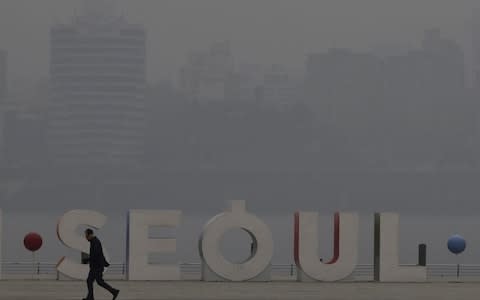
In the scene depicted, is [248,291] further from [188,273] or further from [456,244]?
[188,273]

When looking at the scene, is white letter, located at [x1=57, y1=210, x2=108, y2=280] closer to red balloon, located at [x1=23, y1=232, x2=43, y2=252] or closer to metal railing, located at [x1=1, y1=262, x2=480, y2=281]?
metal railing, located at [x1=1, y1=262, x2=480, y2=281]

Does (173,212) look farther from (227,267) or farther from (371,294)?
(371,294)

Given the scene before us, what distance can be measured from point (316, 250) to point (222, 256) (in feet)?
8.32

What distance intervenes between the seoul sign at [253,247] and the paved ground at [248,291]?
94cm

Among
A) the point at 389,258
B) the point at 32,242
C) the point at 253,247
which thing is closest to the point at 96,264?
the point at 253,247

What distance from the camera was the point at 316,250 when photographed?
3741 cm

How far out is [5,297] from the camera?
29422 mm

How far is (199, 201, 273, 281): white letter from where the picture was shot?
36.9 metres

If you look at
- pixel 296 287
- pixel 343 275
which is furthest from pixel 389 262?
pixel 296 287

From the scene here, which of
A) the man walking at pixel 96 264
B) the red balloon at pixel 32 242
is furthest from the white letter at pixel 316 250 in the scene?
the man walking at pixel 96 264

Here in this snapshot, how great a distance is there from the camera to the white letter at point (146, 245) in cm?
3666

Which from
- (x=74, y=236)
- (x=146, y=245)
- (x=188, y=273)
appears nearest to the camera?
(x=74, y=236)

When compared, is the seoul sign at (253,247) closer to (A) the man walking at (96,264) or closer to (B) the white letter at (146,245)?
(B) the white letter at (146,245)

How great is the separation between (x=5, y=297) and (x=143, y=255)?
7.75 metres
